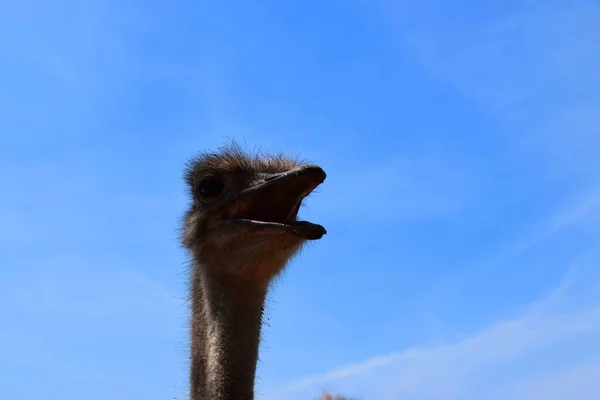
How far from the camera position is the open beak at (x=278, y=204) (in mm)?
4938

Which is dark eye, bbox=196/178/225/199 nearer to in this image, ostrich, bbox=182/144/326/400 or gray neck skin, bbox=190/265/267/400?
ostrich, bbox=182/144/326/400

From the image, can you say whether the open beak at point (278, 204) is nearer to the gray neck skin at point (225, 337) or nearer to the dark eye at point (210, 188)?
the dark eye at point (210, 188)

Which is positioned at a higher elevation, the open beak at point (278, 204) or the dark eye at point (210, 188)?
the dark eye at point (210, 188)

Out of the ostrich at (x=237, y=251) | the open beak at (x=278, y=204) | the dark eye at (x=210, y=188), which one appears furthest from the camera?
the dark eye at (x=210, y=188)

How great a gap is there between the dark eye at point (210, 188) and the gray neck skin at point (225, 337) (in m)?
0.41

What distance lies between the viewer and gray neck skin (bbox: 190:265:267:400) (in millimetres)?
5180

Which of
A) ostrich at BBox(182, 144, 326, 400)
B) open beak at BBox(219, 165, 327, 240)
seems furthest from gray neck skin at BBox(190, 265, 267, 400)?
open beak at BBox(219, 165, 327, 240)

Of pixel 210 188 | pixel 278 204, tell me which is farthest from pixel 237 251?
pixel 210 188

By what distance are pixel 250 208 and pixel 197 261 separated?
55 centimetres

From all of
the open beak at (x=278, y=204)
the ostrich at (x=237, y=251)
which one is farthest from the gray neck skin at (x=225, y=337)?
the open beak at (x=278, y=204)

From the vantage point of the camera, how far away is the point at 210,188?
5.76 meters

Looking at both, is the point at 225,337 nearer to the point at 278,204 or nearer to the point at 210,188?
the point at 278,204

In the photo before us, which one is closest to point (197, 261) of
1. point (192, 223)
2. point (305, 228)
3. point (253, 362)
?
point (192, 223)

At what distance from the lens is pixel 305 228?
4.87 meters
